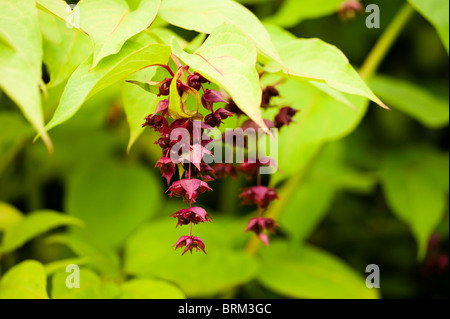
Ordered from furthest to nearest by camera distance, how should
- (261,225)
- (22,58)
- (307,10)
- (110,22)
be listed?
(307,10) < (261,225) < (110,22) < (22,58)

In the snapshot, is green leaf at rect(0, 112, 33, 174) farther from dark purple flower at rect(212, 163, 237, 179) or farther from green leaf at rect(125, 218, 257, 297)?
dark purple flower at rect(212, 163, 237, 179)

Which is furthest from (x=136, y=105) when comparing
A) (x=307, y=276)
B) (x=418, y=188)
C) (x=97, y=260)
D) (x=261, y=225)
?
(x=418, y=188)

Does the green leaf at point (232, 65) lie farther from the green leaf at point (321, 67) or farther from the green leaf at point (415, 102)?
the green leaf at point (415, 102)

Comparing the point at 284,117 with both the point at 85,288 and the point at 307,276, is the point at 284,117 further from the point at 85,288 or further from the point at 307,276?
the point at 307,276

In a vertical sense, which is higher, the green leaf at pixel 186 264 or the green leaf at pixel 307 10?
the green leaf at pixel 307 10

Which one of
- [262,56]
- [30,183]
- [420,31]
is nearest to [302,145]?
[262,56]

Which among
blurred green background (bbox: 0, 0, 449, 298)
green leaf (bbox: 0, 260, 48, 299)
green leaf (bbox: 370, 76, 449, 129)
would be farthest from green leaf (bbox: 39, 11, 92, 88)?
green leaf (bbox: 370, 76, 449, 129)

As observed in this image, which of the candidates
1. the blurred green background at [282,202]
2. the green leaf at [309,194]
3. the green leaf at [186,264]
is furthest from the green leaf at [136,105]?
the green leaf at [309,194]
